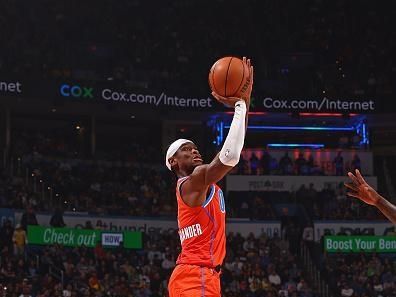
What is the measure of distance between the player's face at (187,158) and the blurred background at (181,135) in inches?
556

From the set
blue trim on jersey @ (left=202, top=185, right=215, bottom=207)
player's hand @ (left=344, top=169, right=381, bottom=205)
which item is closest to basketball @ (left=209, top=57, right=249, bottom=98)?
blue trim on jersey @ (left=202, top=185, right=215, bottom=207)


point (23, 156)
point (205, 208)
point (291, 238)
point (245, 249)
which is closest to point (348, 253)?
point (291, 238)

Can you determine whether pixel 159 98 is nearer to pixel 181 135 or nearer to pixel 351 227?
pixel 181 135

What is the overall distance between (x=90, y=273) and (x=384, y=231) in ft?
35.9

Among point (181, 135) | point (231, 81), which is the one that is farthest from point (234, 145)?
point (181, 135)

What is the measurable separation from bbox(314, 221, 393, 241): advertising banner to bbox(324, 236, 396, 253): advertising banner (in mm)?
568

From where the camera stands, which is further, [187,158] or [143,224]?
[143,224]

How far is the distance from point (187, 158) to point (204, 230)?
58cm

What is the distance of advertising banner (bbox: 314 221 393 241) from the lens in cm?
2683

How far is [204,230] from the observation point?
20.6ft

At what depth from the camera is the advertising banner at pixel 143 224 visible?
80.5 feet

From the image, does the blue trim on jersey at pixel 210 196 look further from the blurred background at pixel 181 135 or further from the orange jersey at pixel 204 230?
the blurred background at pixel 181 135

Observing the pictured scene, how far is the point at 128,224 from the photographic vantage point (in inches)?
1021

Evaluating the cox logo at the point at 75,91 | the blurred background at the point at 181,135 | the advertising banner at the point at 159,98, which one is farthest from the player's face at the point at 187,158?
the cox logo at the point at 75,91
